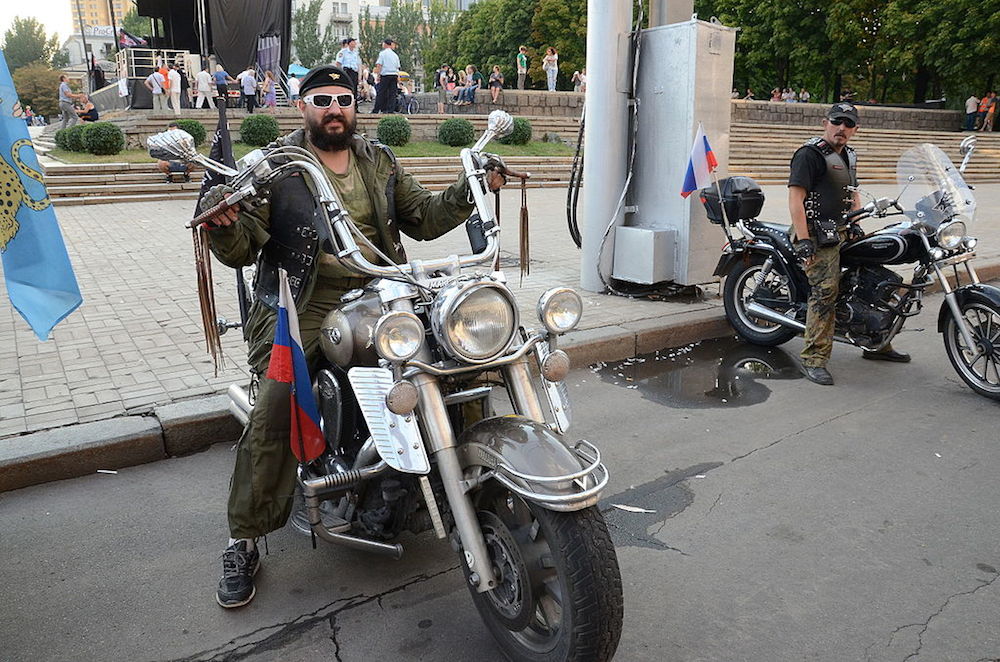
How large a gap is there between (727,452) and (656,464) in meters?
0.45

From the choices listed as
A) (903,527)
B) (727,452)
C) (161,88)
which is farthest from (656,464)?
(161,88)

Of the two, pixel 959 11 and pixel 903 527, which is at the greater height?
pixel 959 11

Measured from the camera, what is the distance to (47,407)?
4.61m

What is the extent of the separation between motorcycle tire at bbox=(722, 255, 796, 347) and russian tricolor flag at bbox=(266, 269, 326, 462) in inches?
180

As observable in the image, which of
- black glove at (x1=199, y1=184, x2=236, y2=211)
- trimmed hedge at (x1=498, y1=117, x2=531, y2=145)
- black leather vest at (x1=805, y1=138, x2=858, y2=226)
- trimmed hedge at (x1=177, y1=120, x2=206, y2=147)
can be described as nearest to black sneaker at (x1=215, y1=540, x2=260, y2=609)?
black glove at (x1=199, y1=184, x2=236, y2=211)

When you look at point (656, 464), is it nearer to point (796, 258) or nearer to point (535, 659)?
point (535, 659)

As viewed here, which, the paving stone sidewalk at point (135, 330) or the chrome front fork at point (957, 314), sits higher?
the chrome front fork at point (957, 314)

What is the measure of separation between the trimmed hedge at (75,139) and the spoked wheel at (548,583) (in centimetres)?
1925

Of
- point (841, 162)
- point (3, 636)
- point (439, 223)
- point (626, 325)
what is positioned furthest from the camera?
point (626, 325)

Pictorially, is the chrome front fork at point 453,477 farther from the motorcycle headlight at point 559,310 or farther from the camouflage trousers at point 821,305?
the camouflage trousers at point 821,305

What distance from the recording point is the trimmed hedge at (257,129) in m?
19.7

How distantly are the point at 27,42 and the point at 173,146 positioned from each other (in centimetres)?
11897

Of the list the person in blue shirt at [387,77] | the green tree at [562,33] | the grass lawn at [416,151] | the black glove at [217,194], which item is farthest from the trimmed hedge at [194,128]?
the green tree at [562,33]

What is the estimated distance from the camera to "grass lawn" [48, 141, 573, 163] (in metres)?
17.9
